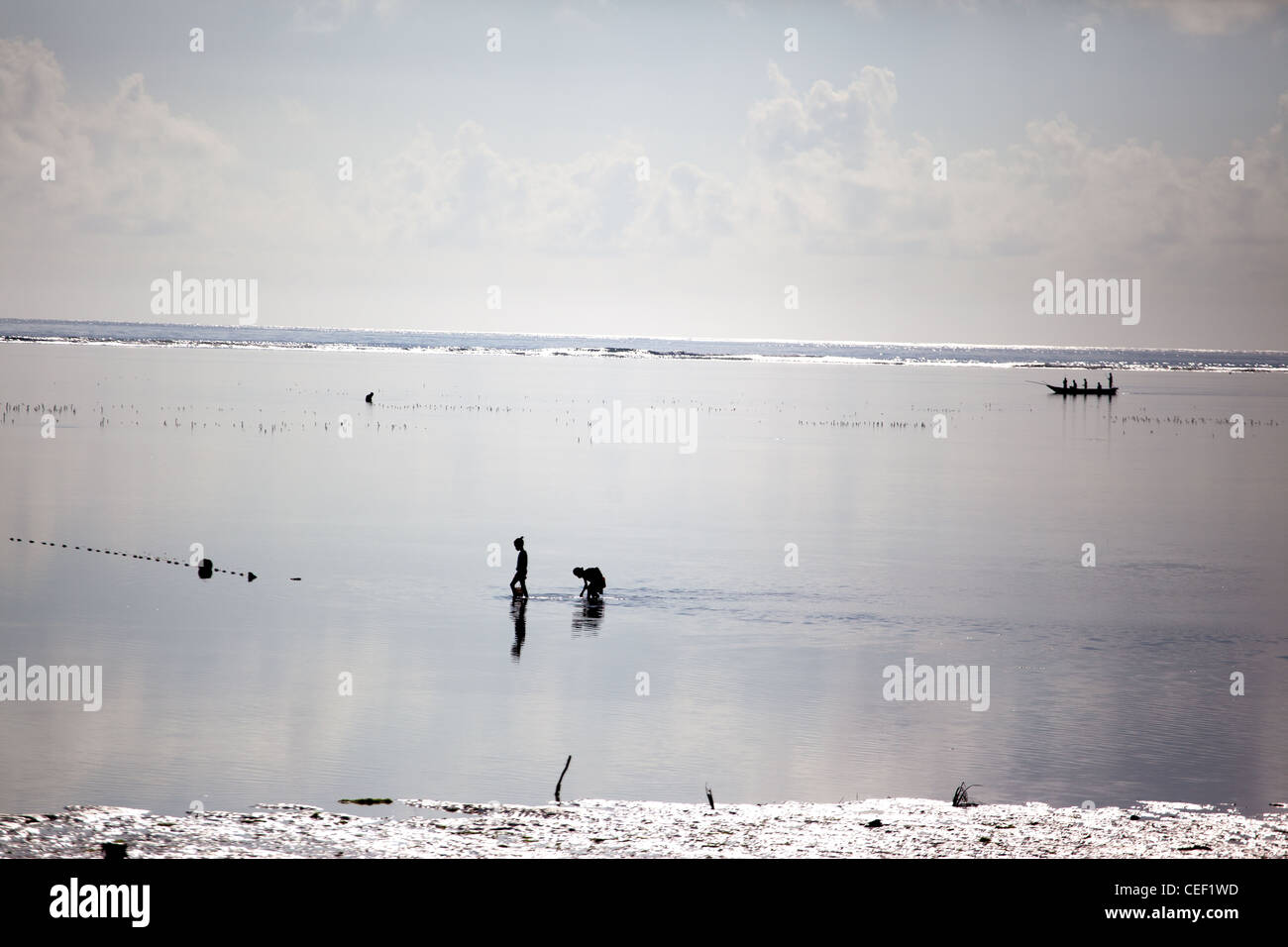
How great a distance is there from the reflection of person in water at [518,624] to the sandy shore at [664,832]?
7.86 meters

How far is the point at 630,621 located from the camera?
2650 cm

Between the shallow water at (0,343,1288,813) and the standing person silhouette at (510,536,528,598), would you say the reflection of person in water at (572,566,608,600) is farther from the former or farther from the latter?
the standing person silhouette at (510,536,528,598)

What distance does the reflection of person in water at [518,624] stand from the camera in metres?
23.7

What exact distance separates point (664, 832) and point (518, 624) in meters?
11.5

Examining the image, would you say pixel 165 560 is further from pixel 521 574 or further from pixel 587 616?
pixel 587 616

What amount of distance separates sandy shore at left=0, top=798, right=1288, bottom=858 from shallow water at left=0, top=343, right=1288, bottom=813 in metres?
0.78

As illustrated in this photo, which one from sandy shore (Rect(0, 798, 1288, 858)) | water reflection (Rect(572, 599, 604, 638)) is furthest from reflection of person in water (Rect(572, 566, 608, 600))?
sandy shore (Rect(0, 798, 1288, 858))

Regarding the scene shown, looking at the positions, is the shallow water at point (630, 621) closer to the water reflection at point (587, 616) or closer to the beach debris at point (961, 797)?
the water reflection at point (587, 616)

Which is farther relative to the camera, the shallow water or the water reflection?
the water reflection

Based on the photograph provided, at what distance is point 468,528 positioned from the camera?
127 ft

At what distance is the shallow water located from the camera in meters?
17.5

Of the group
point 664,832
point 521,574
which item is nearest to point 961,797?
point 664,832
